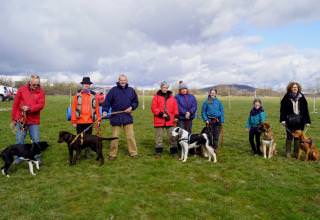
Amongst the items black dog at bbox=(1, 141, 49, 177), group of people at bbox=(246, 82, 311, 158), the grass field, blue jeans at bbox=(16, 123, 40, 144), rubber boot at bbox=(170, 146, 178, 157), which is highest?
group of people at bbox=(246, 82, 311, 158)

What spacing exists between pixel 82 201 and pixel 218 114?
175 inches

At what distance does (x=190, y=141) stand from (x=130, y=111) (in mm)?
1682

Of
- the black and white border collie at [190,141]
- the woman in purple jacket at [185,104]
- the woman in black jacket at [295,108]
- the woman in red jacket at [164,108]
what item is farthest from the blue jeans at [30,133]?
the woman in black jacket at [295,108]

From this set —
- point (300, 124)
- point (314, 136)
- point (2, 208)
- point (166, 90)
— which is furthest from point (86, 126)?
point (314, 136)

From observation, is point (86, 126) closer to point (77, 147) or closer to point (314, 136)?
point (77, 147)

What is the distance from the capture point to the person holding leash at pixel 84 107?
6.59m

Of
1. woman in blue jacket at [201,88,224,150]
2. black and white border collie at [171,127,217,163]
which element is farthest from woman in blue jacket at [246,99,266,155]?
black and white border collie at [171,127,217,163]

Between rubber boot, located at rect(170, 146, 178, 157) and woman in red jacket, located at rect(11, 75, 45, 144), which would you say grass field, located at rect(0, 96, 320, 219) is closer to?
rubber boot, located at rect(170, 146, 178, 157)

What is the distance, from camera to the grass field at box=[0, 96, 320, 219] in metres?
4.21

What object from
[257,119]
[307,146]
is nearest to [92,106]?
[257,119]

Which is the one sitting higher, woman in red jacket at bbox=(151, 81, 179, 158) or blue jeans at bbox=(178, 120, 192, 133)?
woman in red jacket at bbox=(151, 81, 179, 158)

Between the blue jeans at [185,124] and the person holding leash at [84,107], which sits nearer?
the person holding leash at [84,107]

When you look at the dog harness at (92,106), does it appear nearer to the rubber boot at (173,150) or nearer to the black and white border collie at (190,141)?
the black and white border collie at (190,141)

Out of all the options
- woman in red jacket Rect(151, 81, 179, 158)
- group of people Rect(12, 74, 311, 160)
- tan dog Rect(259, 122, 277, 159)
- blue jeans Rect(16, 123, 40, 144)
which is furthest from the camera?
woman in red jacket Rect(151, 81, 179, 158)
